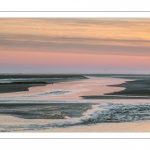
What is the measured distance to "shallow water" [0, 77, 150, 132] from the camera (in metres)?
8.30

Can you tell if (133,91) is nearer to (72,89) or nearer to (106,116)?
(106,116)

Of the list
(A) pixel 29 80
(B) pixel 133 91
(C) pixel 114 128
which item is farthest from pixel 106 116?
(A) pixel 29 80

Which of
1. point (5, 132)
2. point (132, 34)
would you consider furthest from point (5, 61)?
point (132, 34)

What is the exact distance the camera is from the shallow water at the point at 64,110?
830cm

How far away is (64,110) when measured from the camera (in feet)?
27.3

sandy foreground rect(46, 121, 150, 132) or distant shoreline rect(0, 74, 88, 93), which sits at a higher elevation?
distant shoreline rect(0, 74, 88, 93)

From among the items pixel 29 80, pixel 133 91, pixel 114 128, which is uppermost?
pixel 29 80

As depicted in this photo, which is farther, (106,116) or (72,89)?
(106,116)
